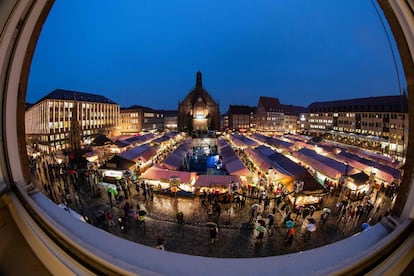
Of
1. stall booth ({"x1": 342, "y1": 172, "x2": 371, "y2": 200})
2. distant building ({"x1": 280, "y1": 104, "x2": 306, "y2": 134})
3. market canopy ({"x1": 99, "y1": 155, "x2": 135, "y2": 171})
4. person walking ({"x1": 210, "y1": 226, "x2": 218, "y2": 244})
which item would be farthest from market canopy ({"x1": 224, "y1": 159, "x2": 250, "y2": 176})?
distant building ({"x1": 280, "y1": 104, "x2": 306, "y2": 134})

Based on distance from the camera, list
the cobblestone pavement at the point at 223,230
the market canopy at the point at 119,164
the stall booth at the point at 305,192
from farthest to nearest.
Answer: the market canopy at the point at 119,164
the stall booth at the point at 305,192
the cobblestone pavement at the point at 223,230

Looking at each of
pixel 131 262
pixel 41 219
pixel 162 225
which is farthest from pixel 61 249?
pixel 162 225

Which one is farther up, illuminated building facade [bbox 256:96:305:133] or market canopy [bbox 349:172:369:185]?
illuminated building facade [bbox 256:96:305:133]

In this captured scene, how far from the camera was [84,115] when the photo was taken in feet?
133

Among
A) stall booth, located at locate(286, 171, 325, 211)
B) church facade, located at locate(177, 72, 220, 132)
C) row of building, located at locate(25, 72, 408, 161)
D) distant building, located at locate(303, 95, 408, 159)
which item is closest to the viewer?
stall booth, located at locate(286, 171, 325, 211)

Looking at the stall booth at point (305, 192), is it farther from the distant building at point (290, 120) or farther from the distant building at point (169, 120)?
the distant building at point (169, 120)

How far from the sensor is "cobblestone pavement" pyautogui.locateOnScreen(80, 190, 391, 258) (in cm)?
645

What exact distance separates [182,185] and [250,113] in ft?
174

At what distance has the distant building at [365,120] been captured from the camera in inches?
1107

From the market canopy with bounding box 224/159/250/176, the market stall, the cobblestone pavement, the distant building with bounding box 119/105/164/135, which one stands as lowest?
the cobblestone pavement

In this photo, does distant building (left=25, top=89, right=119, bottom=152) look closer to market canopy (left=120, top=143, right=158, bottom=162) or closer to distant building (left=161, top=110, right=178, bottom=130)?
market canopy (left=120, top=143, right=158, bottom=162)

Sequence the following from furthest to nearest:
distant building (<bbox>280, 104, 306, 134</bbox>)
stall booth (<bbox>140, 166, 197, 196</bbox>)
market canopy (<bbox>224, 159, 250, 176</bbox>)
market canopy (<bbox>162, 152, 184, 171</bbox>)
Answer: distant building (<bbox>280, 104, 306, 134</bbox>) < market canopy (<bbox>162, 152, 184, 171</bbox>) < market canopy (<bbox>224, 159, 250, 176</bbox>) < stall booth (<bbox>140, 166, 197, 196</bbox>)

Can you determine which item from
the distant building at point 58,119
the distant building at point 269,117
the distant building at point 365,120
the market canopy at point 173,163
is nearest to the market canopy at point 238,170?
the market canopy at point 173,163

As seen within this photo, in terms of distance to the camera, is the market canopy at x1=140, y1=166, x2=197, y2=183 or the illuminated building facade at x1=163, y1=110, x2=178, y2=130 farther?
the illuminated building facade at x1=163, y1=110, x2=178, y2=130
